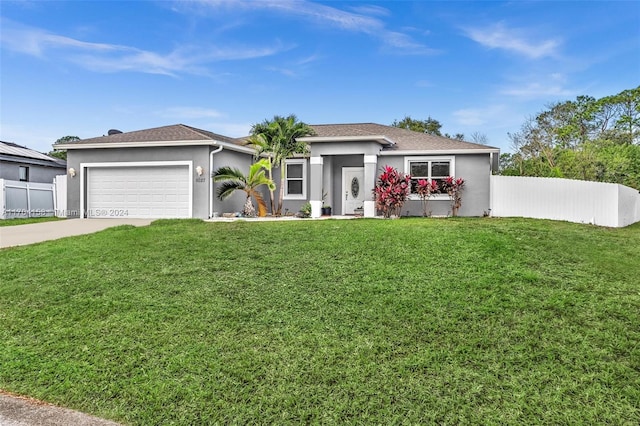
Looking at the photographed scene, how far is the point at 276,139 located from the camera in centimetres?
1656

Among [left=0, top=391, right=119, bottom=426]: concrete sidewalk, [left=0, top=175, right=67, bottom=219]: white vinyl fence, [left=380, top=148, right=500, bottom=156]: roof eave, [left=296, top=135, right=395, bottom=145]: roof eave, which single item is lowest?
[left=0, top=391, right=119, bottom=426]: concrete sidewalk

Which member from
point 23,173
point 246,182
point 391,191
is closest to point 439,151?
point 391,191

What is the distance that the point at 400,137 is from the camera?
1902 cm

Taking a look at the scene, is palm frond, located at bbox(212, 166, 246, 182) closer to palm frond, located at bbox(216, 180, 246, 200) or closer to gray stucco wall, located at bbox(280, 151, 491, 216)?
palm frond, located at bbox(216, 180, 246, 200)

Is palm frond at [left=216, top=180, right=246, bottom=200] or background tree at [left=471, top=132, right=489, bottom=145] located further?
background tree at [left=471, top=132, right=489, bottom=145]

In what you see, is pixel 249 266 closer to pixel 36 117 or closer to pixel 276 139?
pixel 276 139

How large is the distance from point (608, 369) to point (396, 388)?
2.07 meters

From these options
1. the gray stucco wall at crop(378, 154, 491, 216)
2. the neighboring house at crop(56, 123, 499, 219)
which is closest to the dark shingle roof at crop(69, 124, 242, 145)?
the neighboring house at crop(56, 123, 499, 219)

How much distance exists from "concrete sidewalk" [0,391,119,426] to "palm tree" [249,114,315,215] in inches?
521

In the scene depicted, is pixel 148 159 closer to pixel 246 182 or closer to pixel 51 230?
pixel 246 182

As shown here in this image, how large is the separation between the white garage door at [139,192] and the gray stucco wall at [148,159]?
354 mm

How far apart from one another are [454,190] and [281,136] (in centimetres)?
680

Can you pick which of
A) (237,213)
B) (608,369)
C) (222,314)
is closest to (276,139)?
(237,213)

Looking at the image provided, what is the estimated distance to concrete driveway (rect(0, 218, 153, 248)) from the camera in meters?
12.0
